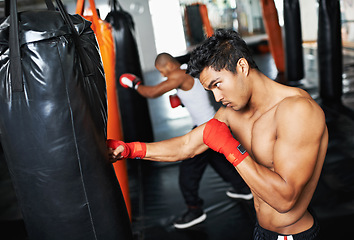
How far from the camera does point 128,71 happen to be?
394 centimetres

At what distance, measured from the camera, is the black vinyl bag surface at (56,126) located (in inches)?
46.3

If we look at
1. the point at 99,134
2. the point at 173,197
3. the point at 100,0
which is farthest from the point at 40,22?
the point at 100,0

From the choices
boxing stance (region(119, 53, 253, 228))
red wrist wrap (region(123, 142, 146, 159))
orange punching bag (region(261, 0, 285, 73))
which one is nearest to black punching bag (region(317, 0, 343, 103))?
orange punching bag (region(261, 0, 285, 73))

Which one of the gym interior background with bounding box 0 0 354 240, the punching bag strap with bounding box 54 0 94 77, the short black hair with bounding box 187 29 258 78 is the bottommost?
the gym interior background with bounding box 0 0 354 240

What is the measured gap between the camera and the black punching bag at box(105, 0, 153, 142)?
146 inches

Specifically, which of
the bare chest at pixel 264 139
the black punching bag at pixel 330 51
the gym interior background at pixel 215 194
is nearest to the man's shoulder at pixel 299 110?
the bare chest at pixel 264 139

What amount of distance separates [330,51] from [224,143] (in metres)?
4.59

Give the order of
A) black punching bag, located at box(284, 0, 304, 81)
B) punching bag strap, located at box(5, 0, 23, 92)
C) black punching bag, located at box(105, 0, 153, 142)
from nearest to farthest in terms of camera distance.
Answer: punching bag strap, located at box(5, 0, 23, 92) < black punching bag, located at box(105, 0, 153, 142) < black punching bag, located at box(284, 0, 304, 81)

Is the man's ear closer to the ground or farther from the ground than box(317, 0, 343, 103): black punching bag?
farther from the ground

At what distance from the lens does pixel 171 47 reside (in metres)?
14.2

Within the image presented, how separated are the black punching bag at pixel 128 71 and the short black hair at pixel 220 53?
2364 millimetres

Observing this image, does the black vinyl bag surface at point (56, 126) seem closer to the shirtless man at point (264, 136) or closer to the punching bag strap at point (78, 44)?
the punching bag strap at point (78, 44)

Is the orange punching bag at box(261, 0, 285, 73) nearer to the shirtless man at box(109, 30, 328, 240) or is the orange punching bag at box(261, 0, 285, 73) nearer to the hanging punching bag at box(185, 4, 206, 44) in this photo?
the hanging punching bag at box(185, 4, 206, 44)

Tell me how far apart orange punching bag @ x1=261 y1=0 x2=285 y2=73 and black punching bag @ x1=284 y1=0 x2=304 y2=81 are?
124cm
